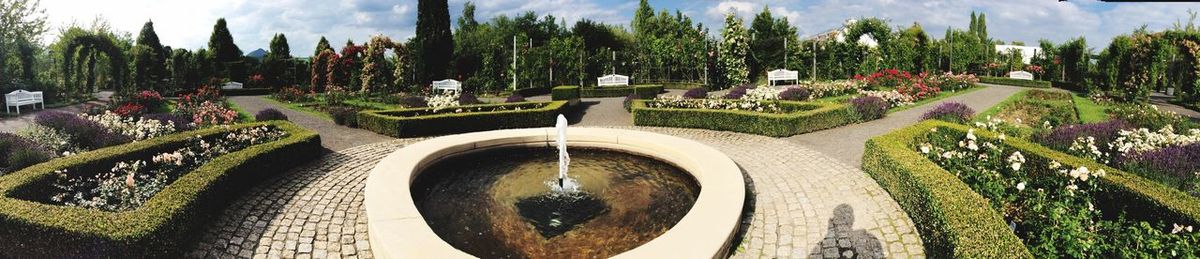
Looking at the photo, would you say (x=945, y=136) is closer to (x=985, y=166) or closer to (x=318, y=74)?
(x=985, y=166)

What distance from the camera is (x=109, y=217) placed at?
5.09m

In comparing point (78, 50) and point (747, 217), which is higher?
point (78, 50)

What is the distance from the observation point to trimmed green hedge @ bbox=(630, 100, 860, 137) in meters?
12.2

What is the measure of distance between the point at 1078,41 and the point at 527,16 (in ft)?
132

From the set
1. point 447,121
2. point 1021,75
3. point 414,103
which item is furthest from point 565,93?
point 1021,75

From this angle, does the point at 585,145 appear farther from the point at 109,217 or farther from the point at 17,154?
the point at 17,154

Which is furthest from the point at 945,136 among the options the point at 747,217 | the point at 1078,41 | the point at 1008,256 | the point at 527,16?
the point at 527,16

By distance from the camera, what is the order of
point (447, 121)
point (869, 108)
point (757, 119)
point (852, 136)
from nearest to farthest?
point (852, 136)
point (757, 119)
point (447, 121)
point (869, 108)

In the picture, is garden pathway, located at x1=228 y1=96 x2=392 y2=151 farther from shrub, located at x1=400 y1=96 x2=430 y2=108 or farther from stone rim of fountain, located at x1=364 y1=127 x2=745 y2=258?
stone rim of fountain, located at x1=364 y1=127 x2=745 y2=258

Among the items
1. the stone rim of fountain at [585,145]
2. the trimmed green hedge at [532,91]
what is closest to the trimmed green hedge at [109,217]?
the stone rim of fountain at [585,145]

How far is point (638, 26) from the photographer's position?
50.1m

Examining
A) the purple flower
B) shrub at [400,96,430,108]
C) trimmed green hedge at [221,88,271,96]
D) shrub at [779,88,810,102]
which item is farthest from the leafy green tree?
trimmed green hedge at [221,88,271,96]

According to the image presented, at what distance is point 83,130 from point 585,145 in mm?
9414

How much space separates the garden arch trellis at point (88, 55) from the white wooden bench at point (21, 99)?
19.6 feet
